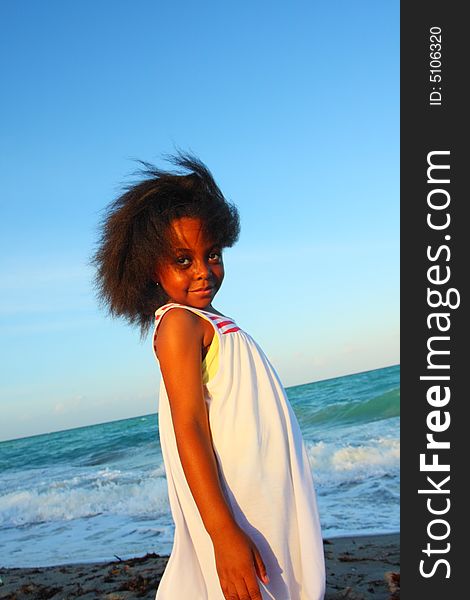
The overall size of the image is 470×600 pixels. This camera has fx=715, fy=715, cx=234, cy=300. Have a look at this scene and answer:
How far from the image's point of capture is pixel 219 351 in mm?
2094

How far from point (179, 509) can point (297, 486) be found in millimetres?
363

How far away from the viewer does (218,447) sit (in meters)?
2.06

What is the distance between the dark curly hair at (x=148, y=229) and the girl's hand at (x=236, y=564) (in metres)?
0.81

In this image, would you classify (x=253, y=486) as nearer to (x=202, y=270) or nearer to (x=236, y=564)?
(x=236, y=564)

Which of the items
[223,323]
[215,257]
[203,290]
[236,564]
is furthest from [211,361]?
[236,564]

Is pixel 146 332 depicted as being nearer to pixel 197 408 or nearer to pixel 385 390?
pixel 197 408

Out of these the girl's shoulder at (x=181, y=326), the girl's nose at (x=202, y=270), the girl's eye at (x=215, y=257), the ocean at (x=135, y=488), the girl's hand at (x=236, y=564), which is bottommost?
the ocean at (x=135, y=488)

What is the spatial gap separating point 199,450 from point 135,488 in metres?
9.91

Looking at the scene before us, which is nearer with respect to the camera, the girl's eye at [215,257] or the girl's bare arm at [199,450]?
the girl's bare arm at [199,450]

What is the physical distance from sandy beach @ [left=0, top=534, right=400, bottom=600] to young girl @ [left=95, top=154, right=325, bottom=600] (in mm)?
2584

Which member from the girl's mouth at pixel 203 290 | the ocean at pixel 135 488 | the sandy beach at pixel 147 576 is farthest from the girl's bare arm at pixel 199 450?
the ocean at pixel 135 488

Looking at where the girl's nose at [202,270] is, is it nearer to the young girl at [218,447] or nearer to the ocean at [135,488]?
the young girl at [218,447]

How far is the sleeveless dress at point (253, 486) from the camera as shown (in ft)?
6.66

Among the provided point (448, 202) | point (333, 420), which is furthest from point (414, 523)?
point (333, 420)
